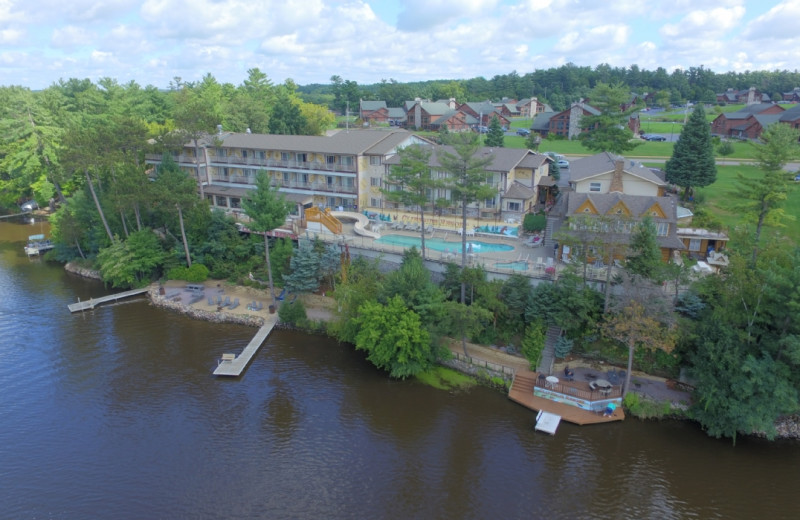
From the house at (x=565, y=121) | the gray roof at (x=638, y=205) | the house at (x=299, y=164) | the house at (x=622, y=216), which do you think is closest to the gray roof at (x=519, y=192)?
the gray roof at (x=638, y=205)

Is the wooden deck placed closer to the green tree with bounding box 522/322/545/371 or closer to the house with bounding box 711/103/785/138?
the green tree with bounding box 522/322/545/371

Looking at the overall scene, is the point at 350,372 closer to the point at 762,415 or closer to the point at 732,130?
the point at 762,415

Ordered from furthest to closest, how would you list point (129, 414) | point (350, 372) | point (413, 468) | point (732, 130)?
point (732, 130) → point (350, 372) → point (129, 414) → point (413, 468)

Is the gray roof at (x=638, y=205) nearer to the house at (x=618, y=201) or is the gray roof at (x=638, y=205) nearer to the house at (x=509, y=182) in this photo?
the house at (x=618, y=201)

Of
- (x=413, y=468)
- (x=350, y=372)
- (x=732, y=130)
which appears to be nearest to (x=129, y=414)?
(x=350, y=372)

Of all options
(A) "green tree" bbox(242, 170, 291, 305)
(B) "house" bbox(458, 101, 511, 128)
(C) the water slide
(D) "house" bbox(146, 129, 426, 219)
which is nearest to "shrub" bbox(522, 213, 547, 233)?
(C) the water slide

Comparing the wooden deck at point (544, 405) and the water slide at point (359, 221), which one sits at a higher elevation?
the water slide at point (359, 221)
